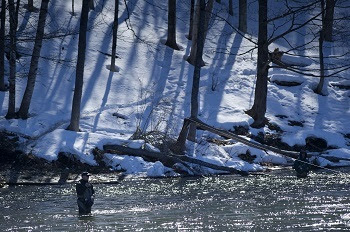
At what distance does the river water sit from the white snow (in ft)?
8.34

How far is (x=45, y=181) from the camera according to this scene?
1911 centimetres

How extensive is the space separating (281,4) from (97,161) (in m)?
30.4

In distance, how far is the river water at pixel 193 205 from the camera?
12914 mm

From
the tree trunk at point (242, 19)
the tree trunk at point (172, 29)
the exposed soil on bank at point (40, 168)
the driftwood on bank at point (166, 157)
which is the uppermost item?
the tree trunk at point (242, 19)

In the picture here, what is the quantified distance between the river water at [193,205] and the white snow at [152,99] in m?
2.54

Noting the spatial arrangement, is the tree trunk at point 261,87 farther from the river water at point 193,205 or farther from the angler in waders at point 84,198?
the angler in waders at point 84,198

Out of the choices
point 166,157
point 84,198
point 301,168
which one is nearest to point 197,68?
point 166,157

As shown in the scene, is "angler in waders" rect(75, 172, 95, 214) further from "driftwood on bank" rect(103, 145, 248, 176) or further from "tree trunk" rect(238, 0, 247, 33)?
"tree trunk" rect(238, 0, 247, 33)

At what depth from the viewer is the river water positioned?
42.4ft

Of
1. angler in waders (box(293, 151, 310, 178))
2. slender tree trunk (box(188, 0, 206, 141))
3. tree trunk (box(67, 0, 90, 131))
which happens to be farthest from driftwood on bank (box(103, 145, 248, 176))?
slender tree trunk (box(188, 0, 206, 141))

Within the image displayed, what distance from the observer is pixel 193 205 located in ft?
50.4

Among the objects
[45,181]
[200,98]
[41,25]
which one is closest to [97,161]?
[45,181]

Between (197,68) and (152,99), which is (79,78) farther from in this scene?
(152,99)

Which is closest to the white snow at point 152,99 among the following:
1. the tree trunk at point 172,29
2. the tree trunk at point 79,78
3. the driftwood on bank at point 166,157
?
the driftwood on bank at point 166,157
